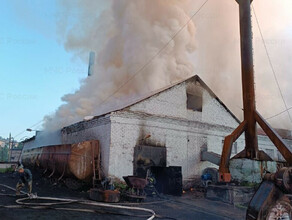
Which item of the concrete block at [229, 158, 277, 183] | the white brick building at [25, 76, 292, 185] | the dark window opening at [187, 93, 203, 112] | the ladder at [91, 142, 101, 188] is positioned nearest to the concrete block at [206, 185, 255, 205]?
the concrete block at [229, 158, 277, 183]

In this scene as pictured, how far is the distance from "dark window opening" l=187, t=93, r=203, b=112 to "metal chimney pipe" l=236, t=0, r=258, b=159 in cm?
896

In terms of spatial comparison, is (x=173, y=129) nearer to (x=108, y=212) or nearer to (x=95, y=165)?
(x=95, y=165)

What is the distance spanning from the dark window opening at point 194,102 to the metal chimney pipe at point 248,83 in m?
8.96

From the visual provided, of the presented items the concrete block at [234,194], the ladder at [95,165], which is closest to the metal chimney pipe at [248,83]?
the concrete block at [234,194]

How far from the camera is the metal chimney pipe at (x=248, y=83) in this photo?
820cm

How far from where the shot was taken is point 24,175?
10.8 m

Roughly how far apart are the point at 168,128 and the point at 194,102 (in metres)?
3.34

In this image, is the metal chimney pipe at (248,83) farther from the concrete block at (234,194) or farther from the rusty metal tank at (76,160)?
the rusty metal tank at (76,160)

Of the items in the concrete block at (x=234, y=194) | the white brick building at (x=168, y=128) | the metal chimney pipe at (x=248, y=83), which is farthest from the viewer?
the white brick building at (x=168, y=128)

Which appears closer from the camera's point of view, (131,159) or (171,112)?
(131,159)

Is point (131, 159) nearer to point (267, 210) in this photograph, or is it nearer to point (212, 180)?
point (212, 180)

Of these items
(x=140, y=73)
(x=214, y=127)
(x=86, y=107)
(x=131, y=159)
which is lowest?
(x=131, y=159)

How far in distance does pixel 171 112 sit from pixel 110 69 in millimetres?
10505

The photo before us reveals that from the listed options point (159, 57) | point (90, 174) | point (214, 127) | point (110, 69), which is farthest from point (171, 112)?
point (110, 69)
